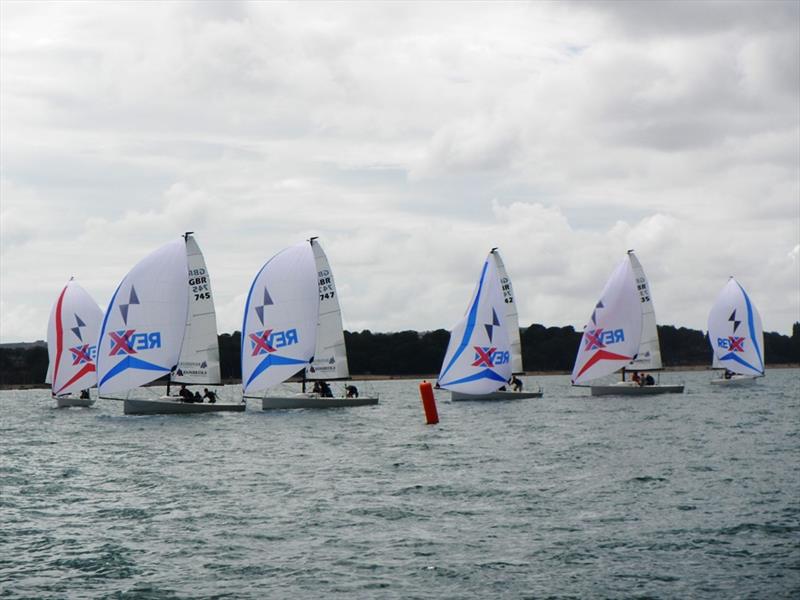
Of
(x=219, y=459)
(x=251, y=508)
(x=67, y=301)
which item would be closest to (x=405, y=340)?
(x=67, y=301)

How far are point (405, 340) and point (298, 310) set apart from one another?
93978 mm

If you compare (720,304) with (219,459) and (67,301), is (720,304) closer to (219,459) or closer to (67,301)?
(67,301)

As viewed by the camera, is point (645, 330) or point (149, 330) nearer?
point (149, 330)

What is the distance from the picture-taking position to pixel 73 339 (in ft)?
212

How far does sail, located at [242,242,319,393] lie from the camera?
2186 inches

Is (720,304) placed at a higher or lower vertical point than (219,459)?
higher

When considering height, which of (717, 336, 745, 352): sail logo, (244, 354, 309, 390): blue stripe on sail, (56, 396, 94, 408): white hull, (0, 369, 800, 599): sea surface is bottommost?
(0, 369, 800, 599): sea surface

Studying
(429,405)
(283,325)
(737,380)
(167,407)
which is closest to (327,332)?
(283,325)

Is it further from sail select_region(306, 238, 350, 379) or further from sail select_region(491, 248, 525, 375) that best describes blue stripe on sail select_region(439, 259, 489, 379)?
sail select_region(306, 238, 350, 379)

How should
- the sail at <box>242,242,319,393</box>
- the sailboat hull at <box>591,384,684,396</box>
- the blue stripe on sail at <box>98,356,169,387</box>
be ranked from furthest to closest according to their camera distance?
the sailboat hull at <box>591,384,684,396</box> < the sail at <box>242,242,319,393</box> < the blue stripe on sail at <box>98,356,169,387</box>

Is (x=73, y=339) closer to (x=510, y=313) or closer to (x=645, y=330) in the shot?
(x=510, y=313)

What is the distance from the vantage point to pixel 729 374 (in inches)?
3314

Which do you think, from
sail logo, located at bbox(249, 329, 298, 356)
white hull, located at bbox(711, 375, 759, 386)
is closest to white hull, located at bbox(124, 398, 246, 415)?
sail logo, located at bbox(249, 329, 298, 356)

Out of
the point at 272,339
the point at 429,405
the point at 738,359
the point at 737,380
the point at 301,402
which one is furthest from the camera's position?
the point at 737,380
